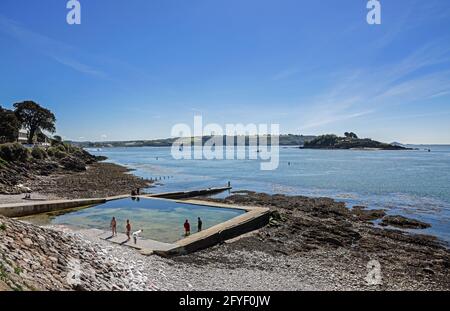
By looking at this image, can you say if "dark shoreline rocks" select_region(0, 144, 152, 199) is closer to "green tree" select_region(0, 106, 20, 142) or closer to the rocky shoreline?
"green tree" select_region(0, 106, 20, 142)

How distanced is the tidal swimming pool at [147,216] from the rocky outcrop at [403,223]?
43.6 feet

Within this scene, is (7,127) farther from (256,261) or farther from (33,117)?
(256,261)

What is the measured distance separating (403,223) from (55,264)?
27.2m

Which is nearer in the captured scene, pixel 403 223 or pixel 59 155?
pixel 403 223

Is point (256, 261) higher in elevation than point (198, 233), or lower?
lower

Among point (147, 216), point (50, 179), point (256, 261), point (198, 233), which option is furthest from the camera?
point (50, 179)

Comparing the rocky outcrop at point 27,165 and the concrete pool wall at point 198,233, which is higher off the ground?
the rocky outcrop at point 27,165

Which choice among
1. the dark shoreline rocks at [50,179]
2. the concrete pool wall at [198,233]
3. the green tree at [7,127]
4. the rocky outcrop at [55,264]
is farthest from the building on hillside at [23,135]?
the rocky outcrop at [55,264]

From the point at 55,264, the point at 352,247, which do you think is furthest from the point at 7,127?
the point at 352,247

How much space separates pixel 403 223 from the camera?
26.8 meters

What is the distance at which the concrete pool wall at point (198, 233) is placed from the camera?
16219 millimetres

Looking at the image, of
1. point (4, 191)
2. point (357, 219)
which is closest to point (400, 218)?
point (357, 219)

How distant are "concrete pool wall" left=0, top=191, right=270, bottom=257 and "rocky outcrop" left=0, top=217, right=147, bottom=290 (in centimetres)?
330

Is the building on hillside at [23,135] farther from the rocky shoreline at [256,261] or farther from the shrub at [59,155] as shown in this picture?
the rocky shoreline at [256,261]
